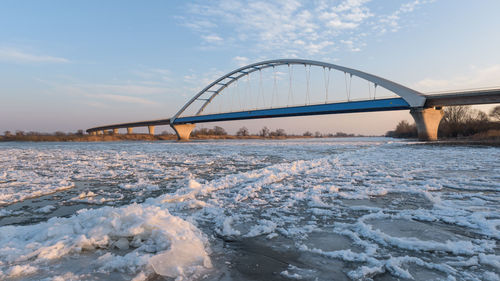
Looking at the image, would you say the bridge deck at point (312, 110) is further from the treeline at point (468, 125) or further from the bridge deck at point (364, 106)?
the treeline at point (468, 125)

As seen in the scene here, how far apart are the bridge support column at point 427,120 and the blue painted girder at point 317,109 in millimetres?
1421

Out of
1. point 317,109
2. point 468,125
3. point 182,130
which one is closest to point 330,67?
point 317,109

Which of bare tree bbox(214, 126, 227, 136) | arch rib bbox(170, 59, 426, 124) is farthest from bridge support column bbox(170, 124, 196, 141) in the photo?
bare tree bbox(214, 126, 227, 136)

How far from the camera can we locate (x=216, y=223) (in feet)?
11.2

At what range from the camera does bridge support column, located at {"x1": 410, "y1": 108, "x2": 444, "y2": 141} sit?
99.9ft

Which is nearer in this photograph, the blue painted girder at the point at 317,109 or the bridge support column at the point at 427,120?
the bridge support column at the point at 427,120

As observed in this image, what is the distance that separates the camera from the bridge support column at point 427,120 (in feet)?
99.9

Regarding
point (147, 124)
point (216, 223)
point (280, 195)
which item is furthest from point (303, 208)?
point (147, 124)

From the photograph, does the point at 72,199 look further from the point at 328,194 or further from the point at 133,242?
the point at 328,194

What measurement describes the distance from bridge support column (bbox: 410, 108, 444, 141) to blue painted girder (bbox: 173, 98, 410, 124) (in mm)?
1421

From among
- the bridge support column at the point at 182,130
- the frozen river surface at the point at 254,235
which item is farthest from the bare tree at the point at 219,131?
the frozen river surface at the point at 254,235

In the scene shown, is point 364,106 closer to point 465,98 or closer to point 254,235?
point 465,98

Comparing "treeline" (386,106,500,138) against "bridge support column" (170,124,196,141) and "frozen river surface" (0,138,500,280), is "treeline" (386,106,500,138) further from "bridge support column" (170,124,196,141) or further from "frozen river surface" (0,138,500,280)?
"bridge support column" (170,124,196,141)

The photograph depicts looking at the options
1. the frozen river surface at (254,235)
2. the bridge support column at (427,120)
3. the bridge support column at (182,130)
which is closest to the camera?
A: the frozen river surface at (254,235)
